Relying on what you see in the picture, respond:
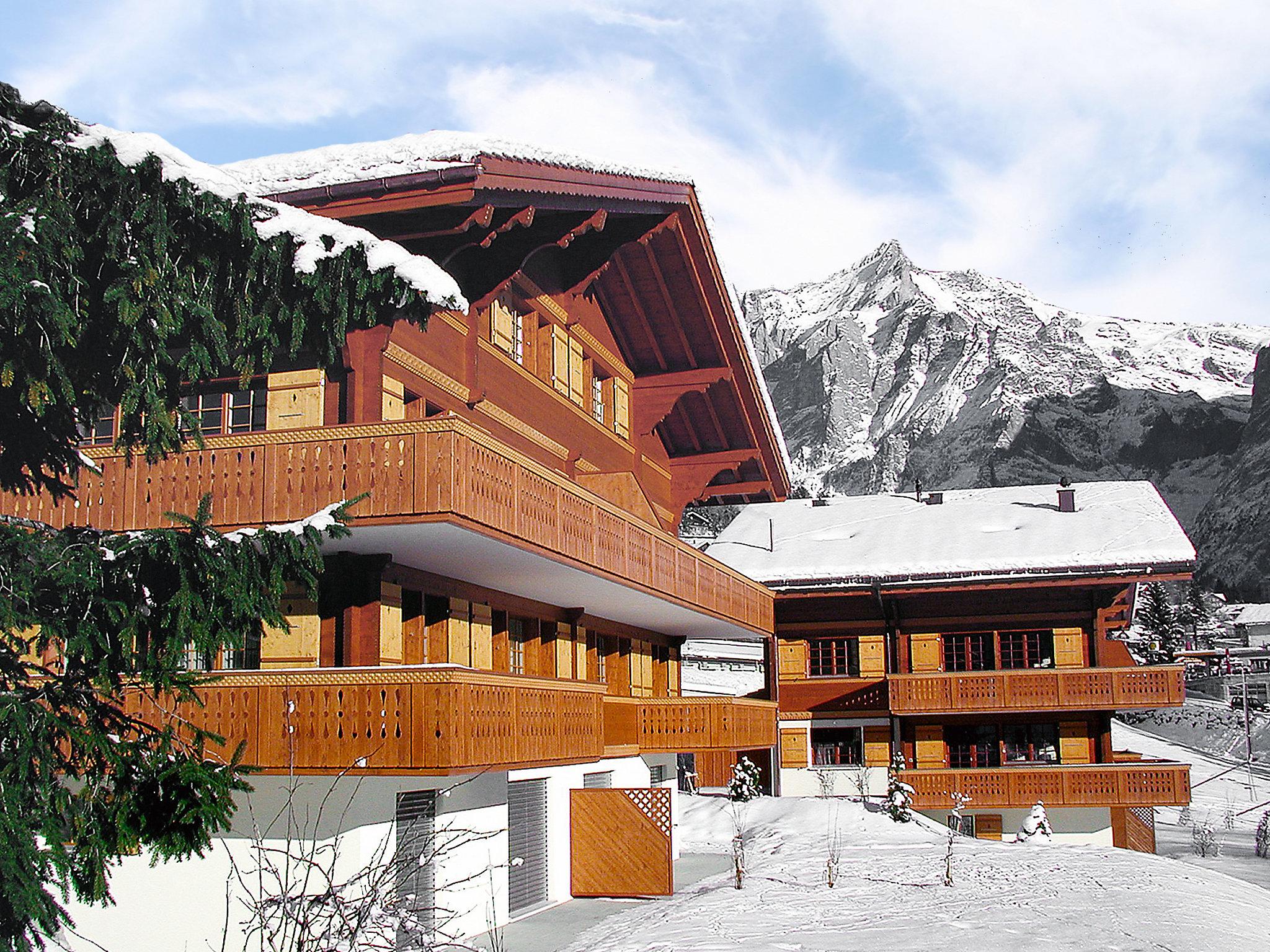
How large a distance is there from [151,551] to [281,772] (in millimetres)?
4853

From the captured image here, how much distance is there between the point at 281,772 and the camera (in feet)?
46.1

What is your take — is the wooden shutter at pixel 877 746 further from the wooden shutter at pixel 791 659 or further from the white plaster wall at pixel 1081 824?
the white plaster wall at pixel 1081 824

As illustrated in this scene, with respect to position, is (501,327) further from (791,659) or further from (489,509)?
(791,659)

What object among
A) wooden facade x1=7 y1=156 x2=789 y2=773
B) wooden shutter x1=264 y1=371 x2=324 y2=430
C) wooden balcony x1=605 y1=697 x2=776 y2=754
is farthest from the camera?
wooden balcony x1=605 y1=697 x2=776 y2=754

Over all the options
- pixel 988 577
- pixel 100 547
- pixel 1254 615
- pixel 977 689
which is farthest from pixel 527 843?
pixel 1254 615

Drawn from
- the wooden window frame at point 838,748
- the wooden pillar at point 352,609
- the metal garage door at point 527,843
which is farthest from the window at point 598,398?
the wooden window frame at point 838,748

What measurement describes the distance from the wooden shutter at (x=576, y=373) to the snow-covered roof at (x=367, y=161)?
779 cm

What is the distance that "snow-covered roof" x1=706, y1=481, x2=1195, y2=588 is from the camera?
108 ft

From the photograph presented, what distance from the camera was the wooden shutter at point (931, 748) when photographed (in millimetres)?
33844

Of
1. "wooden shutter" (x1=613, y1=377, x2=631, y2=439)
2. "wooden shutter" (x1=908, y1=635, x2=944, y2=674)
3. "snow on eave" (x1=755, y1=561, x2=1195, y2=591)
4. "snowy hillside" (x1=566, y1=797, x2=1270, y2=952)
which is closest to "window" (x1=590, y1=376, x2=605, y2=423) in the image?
"wooden shutter" (x1=613, y1=377, x2=631, y2=439)

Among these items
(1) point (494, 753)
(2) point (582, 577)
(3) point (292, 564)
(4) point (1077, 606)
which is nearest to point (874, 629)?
(4) point (1077, 606)

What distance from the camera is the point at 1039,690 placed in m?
31.6

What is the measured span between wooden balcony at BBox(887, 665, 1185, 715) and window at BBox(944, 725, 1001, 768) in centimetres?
209

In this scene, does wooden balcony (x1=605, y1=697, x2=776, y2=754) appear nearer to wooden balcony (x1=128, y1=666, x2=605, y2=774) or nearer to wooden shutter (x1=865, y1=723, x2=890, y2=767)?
wooden balcony (x1=128, y1=666, x2=605, y2=774)
